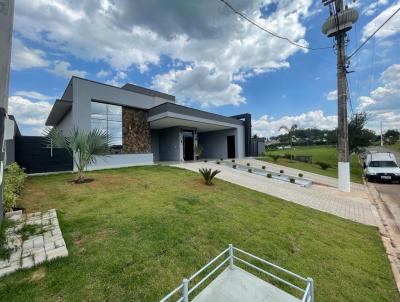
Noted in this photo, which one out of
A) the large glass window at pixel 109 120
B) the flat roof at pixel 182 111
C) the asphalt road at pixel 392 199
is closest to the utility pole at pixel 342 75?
the asphalt road at pixel 392 199

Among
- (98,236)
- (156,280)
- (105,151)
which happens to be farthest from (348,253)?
(105,151)

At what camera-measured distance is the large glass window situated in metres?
11.7

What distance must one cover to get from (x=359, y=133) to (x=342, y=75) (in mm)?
15907

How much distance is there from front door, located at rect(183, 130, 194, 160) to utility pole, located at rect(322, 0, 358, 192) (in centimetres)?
1197

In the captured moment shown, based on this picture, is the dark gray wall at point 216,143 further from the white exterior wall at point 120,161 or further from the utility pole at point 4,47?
the utility pole at point 4,47

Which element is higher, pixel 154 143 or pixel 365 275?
pixel 154 143

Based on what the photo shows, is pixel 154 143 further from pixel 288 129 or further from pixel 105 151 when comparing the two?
pixel 288 129

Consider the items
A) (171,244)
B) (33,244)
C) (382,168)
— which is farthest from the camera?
(382,168)

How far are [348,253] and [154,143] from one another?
1771 centimetres

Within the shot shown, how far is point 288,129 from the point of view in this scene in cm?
2392

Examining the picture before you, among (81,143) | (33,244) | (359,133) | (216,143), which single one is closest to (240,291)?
(33,244)

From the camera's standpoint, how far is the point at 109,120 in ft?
40.9

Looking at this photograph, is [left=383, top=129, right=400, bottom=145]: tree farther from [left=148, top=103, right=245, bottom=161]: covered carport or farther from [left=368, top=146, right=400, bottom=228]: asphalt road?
[left=368, top=146, right=400, bottom=228]: asphalt road

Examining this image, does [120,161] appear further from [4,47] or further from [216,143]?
[216,143]
